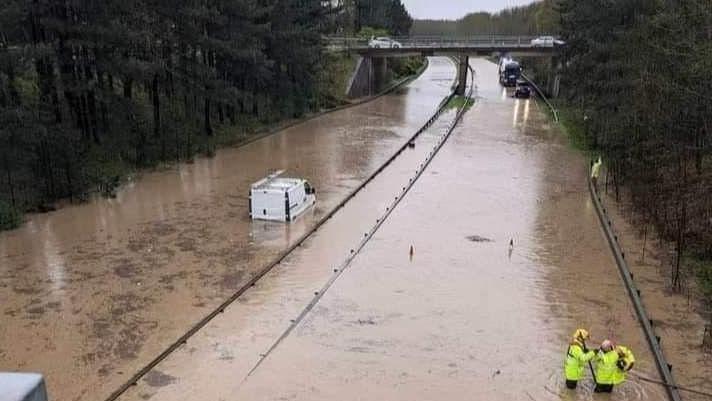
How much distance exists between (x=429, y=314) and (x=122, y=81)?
2229cm

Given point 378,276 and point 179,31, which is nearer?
point 378,276

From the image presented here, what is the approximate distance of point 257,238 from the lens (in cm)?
1759

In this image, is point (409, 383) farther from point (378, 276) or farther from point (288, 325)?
point (378, 276)

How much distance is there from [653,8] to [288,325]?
20350 millimetres

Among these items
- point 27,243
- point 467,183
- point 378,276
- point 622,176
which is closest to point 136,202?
point 27,243

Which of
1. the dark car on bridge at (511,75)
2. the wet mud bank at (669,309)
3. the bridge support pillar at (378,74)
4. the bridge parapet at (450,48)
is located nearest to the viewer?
the wet mud bank at (669,309)

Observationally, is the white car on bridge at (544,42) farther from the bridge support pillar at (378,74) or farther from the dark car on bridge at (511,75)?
the bridge support pillar at (378,74)

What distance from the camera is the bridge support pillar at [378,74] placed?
2608 inches

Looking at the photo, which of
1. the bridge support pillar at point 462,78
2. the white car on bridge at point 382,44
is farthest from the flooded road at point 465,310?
the bridge support pillar at point 462,78

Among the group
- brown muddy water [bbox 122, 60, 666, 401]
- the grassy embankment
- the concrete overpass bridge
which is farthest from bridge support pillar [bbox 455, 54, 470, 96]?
brown muddy water [bbox 122, 60, 666, 401]

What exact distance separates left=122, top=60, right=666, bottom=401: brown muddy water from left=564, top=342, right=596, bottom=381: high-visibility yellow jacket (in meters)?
0.34

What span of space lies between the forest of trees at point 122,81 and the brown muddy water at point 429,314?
934cm

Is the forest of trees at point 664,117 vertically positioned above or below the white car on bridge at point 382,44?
below

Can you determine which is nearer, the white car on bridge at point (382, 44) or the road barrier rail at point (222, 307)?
the road barrier rail at point (222, 307)
